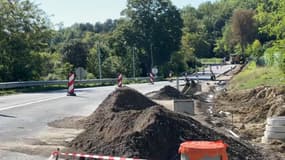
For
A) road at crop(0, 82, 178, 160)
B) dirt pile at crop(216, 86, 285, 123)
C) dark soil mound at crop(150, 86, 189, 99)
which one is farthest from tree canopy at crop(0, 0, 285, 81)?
road at crop(0, 82, 178, 160)

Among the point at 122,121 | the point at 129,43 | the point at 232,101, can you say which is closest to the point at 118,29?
the point at 129,43

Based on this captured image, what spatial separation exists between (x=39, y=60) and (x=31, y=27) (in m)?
3.07

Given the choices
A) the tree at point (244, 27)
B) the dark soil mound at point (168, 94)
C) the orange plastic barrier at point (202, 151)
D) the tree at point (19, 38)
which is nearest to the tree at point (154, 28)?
the tree at point (244, 27)

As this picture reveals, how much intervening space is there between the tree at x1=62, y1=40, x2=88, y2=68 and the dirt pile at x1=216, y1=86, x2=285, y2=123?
62979mm

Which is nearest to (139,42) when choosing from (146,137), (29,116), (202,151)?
(29,116)

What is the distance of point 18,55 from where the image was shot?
46906mm

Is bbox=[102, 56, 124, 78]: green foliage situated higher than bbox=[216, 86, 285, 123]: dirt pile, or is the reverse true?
bbox=[102, 56, 124, 78]: green foliage

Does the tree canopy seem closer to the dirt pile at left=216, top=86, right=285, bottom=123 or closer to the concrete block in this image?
the dirt pile at left=216, top=86, right=285, bottom=123

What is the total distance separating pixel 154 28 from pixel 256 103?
7555 cm

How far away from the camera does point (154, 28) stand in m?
101

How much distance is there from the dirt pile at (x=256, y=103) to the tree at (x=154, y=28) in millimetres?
66817

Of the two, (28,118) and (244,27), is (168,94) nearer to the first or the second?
(28,118)

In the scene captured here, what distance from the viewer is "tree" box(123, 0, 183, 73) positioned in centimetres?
10019

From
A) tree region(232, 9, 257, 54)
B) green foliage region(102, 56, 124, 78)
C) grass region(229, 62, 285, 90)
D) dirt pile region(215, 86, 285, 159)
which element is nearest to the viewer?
dirt pile region(215, 86, 285, 159)
